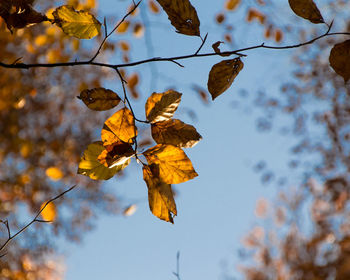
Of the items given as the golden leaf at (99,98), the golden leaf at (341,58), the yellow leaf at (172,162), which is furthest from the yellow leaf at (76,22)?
the golden leaf at (341,58)

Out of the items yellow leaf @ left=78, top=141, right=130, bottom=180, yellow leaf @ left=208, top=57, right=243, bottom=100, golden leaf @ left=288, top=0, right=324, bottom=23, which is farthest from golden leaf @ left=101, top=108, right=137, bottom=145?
golden leaf @ left=288, top=0, right=324, bottom=23

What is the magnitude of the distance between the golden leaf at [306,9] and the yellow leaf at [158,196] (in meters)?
Answer: 0.28

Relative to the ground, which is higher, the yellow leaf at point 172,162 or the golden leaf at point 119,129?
the golden leaf at point 119,129

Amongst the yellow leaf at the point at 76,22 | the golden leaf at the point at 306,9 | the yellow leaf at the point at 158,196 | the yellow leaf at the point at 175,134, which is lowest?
the yellow leaf at the point at 158,196

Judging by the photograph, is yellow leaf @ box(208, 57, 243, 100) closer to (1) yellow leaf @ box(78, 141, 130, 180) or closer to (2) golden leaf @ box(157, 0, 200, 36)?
(2) golden leaf @ box(157, 0, 200, 36)

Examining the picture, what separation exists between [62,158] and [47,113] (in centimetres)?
73

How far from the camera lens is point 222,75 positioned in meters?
0.46

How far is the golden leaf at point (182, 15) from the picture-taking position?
0.43 metres

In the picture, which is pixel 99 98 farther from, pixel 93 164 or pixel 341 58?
pixel 341 58

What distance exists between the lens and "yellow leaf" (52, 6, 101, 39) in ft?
1.52

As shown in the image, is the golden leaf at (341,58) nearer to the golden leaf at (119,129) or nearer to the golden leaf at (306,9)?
the golden leaf at (306,9)

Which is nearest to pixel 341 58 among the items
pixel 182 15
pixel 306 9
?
pixel 306 9

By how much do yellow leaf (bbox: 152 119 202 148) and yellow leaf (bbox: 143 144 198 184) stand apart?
0.10 ft

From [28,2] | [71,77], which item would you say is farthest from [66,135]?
[28,2]
